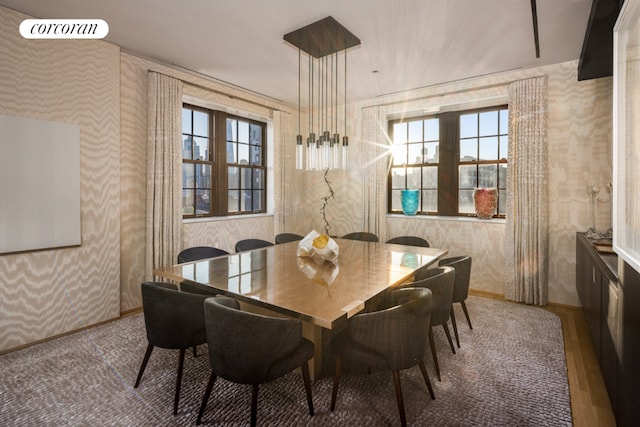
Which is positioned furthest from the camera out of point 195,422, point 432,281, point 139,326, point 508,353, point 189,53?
point 189,53

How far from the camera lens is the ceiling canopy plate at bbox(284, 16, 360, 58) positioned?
9.48 feet

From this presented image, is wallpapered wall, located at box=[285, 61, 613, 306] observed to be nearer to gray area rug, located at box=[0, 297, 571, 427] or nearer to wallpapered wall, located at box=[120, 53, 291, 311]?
gray area rug, located at box=[0, 297, 571, 427]

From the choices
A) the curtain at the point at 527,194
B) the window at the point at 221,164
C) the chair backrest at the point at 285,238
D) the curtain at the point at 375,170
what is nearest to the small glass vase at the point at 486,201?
the curtain at the point at 527,194

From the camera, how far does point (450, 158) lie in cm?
484

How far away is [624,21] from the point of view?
5.40ft

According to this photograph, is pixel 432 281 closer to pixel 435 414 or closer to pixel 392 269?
pixel 392 269

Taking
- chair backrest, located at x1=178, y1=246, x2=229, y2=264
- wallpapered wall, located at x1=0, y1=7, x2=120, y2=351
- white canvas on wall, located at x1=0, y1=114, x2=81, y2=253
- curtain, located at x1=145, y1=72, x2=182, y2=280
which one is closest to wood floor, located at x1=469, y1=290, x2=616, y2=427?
chair backrest, located at x1=178, y1=246, x2=229, y2=264

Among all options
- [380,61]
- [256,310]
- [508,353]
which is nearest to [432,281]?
[508,353]

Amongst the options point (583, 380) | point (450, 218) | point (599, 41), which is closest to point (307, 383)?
point (583, 380)

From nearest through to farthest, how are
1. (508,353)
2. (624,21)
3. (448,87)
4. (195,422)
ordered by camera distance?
(624,21) → (195,422) → (508,353) → (448,87)

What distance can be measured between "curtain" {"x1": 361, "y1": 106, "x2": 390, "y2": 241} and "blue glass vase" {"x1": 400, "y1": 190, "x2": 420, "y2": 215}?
0.29 meters

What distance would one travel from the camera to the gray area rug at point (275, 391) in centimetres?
196

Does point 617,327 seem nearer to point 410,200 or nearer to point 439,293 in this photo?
point 439,293

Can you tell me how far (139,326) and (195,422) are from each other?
180 cm
